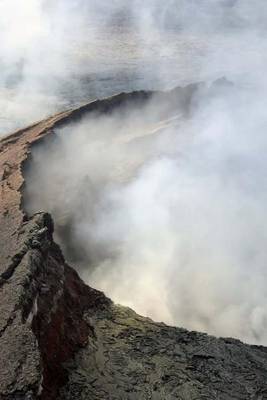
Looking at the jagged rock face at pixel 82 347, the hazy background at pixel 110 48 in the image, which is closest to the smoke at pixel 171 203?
the hazy background at pixel 110 48

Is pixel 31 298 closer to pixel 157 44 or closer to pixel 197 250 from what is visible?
pixel 197 250

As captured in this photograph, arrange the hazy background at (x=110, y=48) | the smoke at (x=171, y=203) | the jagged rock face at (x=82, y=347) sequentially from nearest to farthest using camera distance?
the jagged rock face at (x=82, y=347), the smoke at (x=171, y=203), the hazy background at (x=110, y=48)

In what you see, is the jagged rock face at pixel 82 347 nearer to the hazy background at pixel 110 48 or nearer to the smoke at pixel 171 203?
the smoke at pixel 171 203

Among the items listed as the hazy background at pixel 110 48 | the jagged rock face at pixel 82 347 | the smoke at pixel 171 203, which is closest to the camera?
the jagged rock face at pixel 82 347

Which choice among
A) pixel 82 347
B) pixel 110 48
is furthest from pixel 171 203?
pixel 110 48

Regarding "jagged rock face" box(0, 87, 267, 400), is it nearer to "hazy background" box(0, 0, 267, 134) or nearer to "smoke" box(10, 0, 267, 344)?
"smoke" box(10, 0, 267, 344)

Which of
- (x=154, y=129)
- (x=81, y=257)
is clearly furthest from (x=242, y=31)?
(x=81, y=257)

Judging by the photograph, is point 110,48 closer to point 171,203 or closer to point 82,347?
point 171,203
